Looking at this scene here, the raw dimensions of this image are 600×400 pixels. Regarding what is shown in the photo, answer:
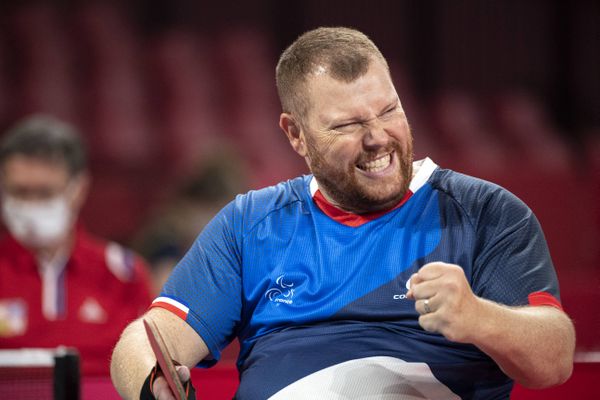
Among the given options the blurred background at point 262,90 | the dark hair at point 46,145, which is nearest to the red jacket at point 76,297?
the dark hair at point 46,145

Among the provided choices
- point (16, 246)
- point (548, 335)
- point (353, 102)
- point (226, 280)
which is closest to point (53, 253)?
point (16, 246)

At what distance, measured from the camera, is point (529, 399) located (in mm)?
2703

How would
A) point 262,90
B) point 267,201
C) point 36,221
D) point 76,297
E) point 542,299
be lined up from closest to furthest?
point 542,299 → point 267,201 → point 76,297 → point 36,221 → point 262,90

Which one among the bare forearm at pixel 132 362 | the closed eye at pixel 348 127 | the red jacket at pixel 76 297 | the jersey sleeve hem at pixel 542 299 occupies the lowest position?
the red jacket at pixel 76 297

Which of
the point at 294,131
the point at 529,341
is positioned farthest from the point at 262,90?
the point at 529,341

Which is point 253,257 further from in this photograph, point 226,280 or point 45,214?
point 45,214

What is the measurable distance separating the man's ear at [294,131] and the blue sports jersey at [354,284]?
0.11m

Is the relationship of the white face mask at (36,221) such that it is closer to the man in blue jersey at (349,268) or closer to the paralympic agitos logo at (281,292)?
the man in blue jersey at (349,268)

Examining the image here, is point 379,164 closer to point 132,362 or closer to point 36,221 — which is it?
point 132,362

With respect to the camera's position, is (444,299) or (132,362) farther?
(132,362)

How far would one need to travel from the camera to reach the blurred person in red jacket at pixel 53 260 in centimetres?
402

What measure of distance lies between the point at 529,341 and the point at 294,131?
84 centimetres

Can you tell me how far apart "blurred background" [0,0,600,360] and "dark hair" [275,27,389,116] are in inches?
104

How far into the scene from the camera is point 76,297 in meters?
4.15
